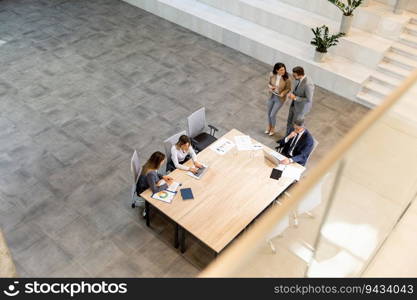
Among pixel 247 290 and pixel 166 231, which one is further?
pixel 166 231

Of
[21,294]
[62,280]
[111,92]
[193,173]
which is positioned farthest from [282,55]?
[21,294]

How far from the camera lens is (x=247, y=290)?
1.06 metres

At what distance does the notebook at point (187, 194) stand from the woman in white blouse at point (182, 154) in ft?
1.17

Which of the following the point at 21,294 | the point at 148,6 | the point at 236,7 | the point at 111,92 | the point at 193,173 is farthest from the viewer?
the point at 148,6

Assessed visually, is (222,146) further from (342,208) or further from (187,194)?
(342,208)

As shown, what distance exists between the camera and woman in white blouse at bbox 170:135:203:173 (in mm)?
5750

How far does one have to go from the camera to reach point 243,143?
6.25 meters

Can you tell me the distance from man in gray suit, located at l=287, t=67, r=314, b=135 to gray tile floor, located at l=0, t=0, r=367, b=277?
0.89 metres

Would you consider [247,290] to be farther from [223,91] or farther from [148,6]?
[148,6]

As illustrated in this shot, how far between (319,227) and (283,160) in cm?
451

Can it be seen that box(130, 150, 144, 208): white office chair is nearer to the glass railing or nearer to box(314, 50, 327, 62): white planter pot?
the glass railing

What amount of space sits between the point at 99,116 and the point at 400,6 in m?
6.73

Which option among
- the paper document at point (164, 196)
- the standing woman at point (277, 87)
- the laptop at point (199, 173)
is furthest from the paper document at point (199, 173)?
the standing woman at point (277, 87)

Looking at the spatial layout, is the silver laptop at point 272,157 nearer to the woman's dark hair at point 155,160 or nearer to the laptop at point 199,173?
the laptop at point 199,173
